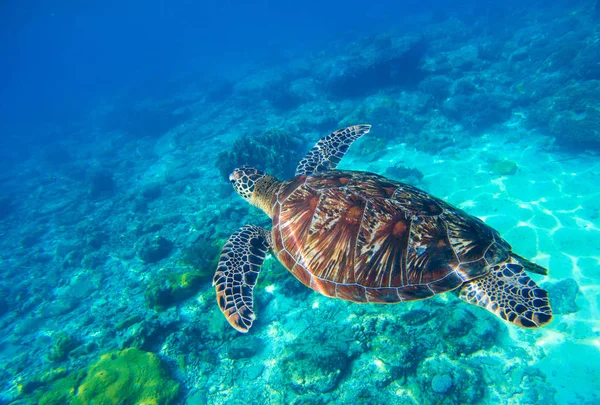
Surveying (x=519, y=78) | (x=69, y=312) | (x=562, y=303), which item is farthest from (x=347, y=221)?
(x=519, y=78)

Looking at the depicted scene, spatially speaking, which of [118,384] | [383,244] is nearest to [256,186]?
[383,244]

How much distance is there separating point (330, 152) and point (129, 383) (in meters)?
6.98

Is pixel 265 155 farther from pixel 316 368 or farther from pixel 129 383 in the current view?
pixel 129 383

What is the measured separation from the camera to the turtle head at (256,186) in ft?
19.7

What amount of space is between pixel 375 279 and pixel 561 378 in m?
4.82

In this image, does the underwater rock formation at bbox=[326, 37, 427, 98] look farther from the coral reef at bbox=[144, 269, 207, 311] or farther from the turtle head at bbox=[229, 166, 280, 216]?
the coral reef at bbox=[144, 269, 207, 311]

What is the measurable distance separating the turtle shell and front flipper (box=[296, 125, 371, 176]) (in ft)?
6.98

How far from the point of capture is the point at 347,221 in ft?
14.0

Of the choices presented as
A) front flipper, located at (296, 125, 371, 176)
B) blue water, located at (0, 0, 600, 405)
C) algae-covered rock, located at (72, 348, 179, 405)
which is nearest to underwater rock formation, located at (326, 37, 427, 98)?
blue water, located at (0, 0, 600, 405)

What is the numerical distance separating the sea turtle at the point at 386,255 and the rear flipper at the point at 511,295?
0.01 m

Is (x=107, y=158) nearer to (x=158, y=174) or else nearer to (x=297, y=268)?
(x=158, y=174)

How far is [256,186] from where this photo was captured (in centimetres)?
632

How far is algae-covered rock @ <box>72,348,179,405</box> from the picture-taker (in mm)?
5559

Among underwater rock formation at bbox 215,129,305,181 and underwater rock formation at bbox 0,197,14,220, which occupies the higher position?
underwater rock formation at bbox 215,129,305,181
